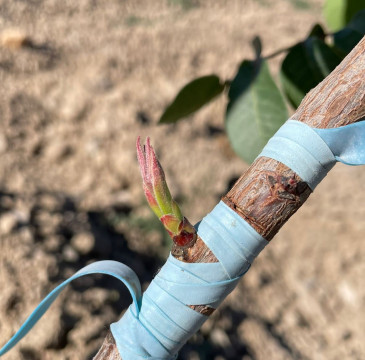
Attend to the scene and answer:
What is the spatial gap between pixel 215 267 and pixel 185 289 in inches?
1.6

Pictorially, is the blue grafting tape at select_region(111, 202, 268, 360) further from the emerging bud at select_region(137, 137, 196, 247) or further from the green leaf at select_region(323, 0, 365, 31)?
the green leaf at select_region(323, 0, 365, 31)

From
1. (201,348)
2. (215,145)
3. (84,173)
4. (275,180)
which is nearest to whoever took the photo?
(275,180)

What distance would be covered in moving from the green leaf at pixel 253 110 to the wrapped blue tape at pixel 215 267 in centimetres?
27

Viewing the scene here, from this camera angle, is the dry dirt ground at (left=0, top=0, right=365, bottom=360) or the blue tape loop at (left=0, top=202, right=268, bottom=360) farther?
the dry dirt ground at (left=0, top=0, right=365, bottom=360)

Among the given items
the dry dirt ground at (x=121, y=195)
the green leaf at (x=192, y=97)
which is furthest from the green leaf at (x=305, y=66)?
the dry dirt ground at (x=121, y=195)

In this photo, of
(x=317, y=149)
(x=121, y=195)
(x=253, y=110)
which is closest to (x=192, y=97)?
(x=253, y=110)

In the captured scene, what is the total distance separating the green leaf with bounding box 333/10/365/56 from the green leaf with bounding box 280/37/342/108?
0.02 metres

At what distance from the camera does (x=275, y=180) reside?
56cm

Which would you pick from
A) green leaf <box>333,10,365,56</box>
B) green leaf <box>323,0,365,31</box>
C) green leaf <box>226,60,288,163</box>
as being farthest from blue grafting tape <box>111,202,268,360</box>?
green leaf <box>323,0,365,31</box>

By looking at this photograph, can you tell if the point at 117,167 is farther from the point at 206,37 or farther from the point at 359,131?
the point at 359,131

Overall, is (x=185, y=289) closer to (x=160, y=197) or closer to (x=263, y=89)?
(x=160, y=197)

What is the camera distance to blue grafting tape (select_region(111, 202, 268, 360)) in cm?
56

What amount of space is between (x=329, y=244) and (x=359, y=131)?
987 mm

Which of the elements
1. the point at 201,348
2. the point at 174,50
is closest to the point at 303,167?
the point at 201,348
